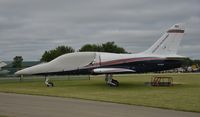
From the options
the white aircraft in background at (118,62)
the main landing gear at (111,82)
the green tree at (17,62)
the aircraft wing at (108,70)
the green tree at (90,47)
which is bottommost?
the main landing gear at (111,82)

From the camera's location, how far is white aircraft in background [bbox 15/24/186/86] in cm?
2931

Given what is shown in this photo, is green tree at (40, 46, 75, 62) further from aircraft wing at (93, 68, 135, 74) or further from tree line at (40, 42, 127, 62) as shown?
aircraft wing at (93, 68, 135, 74)

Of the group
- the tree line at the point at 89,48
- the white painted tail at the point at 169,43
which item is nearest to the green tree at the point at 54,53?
the tree line at the point at 89,48

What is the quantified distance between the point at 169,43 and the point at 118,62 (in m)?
4.92

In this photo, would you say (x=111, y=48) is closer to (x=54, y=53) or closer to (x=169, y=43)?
(x=54, y=53)

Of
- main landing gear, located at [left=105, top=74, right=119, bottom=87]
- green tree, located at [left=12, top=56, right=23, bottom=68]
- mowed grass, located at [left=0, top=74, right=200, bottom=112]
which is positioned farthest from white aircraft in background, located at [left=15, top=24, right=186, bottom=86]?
green tree, located at [left=12, top=56, right=23, bottom=68]

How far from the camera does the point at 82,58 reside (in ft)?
97.7

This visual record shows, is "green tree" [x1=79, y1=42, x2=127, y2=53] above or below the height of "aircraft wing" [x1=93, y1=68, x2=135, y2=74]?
above

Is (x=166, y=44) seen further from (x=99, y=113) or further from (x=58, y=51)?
(x=58, y=51)

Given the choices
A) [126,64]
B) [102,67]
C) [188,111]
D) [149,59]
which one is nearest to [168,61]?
[149,59]

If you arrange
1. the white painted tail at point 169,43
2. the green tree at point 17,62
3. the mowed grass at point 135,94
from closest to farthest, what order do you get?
the mowed grass at point 135,94 < the white painted tail at point 169,43 < the green tree at point 17,62

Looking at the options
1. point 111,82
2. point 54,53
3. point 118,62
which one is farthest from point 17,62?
point 111,82

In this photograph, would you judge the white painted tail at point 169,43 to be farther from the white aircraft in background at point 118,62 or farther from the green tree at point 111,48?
the green tree at point 111,48

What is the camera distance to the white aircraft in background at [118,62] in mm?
29308
